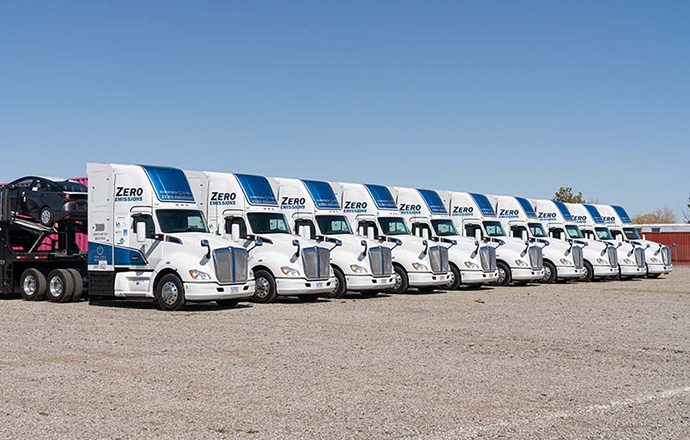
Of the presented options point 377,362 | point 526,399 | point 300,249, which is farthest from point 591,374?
point 300,249

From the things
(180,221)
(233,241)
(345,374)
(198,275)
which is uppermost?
(180,221)

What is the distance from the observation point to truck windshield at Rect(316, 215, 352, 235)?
944 inches

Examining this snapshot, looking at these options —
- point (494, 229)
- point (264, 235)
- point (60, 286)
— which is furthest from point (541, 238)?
point (60, 286)

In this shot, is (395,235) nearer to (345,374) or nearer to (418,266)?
(418,266)

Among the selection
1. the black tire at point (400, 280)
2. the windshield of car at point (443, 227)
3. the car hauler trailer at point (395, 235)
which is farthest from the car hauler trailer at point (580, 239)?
the black tire at point (400, 280)

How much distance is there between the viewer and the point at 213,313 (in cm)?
1819

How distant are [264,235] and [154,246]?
344cm

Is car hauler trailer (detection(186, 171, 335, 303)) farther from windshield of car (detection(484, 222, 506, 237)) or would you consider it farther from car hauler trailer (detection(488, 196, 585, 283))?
car hauler trailer (detection(488, 196, 585, 283))

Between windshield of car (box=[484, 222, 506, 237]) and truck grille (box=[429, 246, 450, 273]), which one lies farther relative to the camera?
windshield of car (box=[484, 222, 506, 237])

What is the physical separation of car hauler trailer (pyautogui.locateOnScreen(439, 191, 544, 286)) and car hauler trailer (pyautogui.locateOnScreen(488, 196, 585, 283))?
0.95 m

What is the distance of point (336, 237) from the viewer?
77.0ft

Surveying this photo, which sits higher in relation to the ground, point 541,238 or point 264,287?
point 541,238

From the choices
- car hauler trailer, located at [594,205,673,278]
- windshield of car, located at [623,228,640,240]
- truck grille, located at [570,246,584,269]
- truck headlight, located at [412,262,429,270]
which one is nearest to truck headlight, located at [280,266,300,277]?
truck headlight, located at [412,262,429,270]

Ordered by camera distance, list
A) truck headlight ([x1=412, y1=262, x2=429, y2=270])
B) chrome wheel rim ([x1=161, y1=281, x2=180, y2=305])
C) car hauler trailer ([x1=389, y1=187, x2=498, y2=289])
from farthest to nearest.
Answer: car hauler trailer ([x1=389, y1=187, x2=498, y2=289])
truck headlight ([x1=412, y1=262, x2=429, y2=270])
chrome wheel rim ([x1=161, y1=281, x2=180, y2=305])
